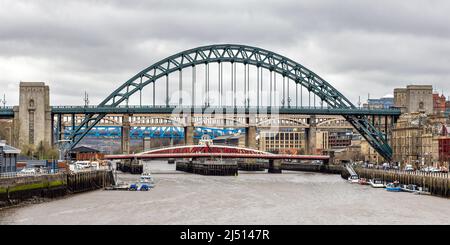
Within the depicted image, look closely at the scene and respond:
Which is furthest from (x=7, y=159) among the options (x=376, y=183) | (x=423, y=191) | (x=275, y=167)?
(x=275, y=167)

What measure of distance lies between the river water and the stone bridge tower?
4047cm

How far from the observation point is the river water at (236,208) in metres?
56.6

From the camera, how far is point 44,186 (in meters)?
70.1

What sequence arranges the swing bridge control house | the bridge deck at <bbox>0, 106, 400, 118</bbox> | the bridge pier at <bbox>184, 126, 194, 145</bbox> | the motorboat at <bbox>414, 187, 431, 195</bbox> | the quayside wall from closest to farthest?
the swing bridge control house, the quayside wall, the motorboat at <bbox>414, 187, 431, 195</bbox>, the bridge deck at <bbox>0, 106, 400, 118</bbox>, the bridge pier at <bbox>184, 126, 194, 145</bbox>

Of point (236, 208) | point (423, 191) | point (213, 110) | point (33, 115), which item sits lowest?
point (236, 208)

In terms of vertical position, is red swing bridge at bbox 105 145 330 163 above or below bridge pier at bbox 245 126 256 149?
below

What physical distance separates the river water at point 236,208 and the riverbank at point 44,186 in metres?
1.19

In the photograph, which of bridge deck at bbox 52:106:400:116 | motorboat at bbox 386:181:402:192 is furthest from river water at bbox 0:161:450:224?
bridge deck at bbox 52:106:400:116

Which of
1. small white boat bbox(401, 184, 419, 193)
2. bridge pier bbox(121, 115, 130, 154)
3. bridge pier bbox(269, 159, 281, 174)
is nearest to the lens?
small white boat bbox(401, 184, 419, 193)

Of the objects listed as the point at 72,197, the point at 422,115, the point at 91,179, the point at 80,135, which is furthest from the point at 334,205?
the point at 80,135

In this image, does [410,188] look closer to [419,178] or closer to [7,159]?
[419,178]

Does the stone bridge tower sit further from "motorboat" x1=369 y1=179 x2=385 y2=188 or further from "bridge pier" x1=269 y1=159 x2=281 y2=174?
"motorboat" x1=369 y1=179 x2=385 y2=188

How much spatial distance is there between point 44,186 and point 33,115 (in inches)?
2187

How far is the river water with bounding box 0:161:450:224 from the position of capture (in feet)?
186
